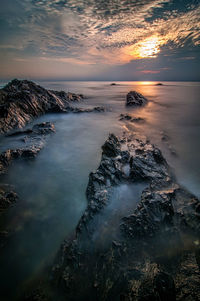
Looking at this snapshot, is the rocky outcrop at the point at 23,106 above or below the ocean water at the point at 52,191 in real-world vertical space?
above

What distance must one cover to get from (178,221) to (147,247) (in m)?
0.75

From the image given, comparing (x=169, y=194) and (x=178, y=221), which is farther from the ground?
(x=169, y=194)

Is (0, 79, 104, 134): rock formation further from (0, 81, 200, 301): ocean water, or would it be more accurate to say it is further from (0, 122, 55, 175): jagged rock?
(0, 81, 200, 301): ocean water

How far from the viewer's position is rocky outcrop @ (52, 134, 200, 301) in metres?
1.74

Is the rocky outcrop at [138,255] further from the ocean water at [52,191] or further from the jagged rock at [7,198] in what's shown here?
the jagged rock at [7,198]

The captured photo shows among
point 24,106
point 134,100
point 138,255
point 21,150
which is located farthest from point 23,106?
point 134,100

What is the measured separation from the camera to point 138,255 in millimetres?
2016

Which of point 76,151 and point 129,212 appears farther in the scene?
point 76,151

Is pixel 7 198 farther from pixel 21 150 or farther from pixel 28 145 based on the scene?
pixel 28 145

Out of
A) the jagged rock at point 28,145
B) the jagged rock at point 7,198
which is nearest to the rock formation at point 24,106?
the jagged rock at point 28,145

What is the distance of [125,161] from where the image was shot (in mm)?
4121

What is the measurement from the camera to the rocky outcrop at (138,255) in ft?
5.70

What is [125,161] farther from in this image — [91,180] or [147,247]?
[147,247]

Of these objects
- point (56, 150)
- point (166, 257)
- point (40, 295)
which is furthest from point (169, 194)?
point (56, 150)
